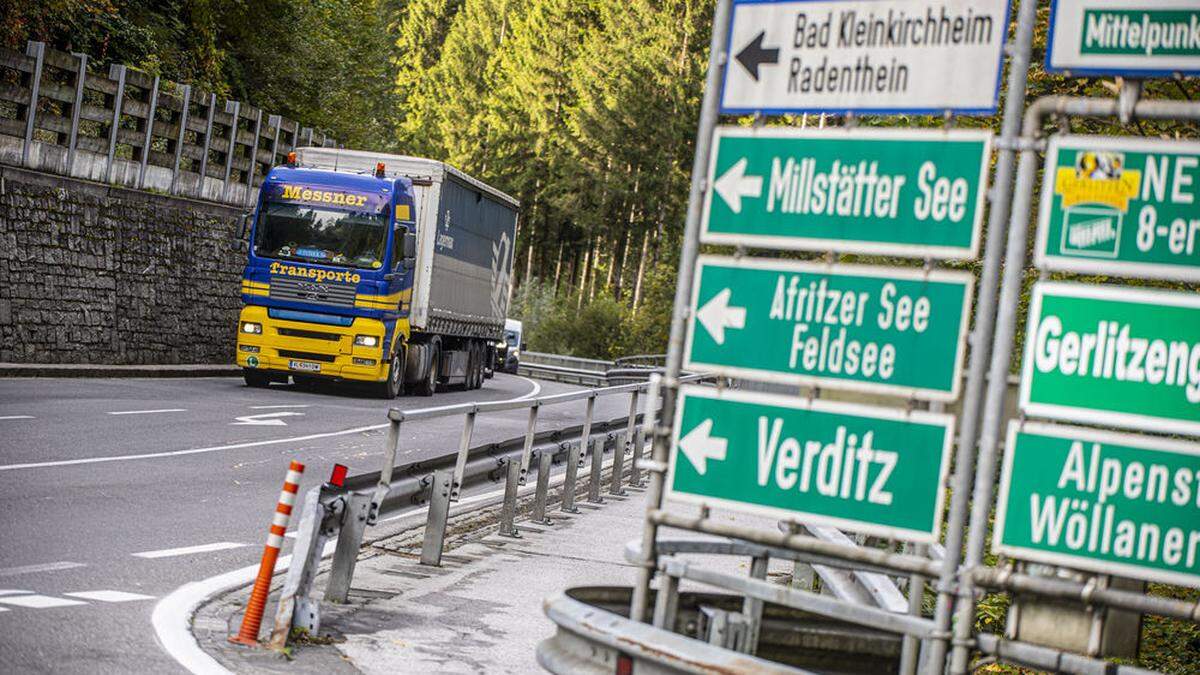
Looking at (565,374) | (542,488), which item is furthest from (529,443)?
(565,374)

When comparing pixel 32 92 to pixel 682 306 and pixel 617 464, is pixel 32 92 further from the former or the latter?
pixel 682 306

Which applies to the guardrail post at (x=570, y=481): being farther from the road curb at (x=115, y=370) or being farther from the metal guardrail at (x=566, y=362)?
the metal guardrail at (x=566, y=362)

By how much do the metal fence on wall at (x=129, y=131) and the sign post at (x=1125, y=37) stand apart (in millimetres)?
21018

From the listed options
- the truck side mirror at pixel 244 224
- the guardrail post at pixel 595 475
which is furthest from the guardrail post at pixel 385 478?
the truck side mirror at pixel 244 224

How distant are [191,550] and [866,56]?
6.40 m

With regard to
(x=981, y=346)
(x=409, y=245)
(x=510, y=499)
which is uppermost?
(x=409, y=245)

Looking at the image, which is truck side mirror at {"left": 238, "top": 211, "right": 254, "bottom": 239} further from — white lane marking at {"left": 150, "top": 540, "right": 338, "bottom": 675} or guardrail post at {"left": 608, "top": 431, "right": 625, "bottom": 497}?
white lane marking at {"left": 150, "top": 540, "right": 338, "bottom": 675}

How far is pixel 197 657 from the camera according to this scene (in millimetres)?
7102

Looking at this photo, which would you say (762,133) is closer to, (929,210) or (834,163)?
(834,163)

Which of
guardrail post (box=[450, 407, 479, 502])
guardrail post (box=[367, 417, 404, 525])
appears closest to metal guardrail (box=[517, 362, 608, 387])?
guardrail post (box=[450, 407, 479, 502])

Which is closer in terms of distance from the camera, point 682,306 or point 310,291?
point 682,306

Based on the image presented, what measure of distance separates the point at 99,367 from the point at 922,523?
73.4ft

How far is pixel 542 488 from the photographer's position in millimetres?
13750

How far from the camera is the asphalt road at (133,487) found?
747 centimetres
